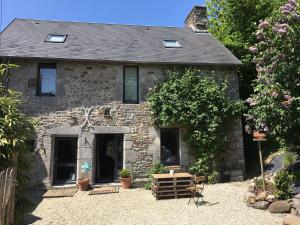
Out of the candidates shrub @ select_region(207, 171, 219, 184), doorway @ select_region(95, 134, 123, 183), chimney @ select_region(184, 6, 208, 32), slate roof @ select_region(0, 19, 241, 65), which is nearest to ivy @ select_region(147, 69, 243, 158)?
shrub @ select_region(207, 171, 219, 184)

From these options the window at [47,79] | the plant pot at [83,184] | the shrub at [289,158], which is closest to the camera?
the shrub at [289,158]

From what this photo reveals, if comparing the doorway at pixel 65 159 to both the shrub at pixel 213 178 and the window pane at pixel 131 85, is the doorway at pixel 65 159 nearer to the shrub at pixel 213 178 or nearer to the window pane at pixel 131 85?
the window pane at pixel 131 85

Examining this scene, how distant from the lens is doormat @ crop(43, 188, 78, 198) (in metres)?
8.95

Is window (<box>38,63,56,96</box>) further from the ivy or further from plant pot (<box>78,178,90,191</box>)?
the ivy

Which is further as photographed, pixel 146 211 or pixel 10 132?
pixel 146 211

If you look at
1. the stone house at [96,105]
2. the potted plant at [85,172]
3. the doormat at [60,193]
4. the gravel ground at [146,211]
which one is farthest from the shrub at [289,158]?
the doormat at [60,193]

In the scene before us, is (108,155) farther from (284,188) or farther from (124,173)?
(284,188)

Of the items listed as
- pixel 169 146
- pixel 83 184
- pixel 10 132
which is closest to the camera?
pixel 10 132

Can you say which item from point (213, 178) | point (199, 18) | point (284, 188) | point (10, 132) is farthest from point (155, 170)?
point (199, 18)

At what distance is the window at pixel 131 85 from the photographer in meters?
11.0

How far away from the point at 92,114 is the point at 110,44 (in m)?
3.33

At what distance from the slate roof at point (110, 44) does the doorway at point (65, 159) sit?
3099mm

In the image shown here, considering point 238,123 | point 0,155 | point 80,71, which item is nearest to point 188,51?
point 238,123

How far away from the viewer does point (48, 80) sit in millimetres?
10703
